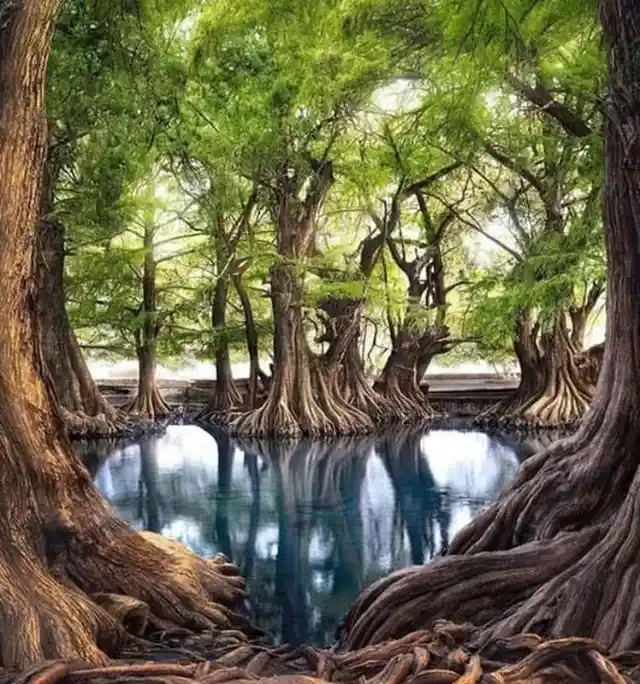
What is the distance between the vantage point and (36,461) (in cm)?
353

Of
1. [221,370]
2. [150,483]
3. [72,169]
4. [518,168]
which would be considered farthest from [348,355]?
[150,483]

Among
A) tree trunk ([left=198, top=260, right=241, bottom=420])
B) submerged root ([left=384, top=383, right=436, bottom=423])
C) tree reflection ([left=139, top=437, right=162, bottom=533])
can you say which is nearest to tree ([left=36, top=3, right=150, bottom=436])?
tree reflection ([left=139, top=437, right=162, bottom=533])

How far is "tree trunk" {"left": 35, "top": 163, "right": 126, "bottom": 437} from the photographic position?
12945 mm

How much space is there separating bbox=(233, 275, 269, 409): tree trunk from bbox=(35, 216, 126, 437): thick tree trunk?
357 cm

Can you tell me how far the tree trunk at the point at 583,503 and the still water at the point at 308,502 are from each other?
3.11 feet

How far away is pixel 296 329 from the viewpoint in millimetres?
15469

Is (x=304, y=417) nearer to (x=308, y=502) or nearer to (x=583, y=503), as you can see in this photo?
(x=308, y=502)

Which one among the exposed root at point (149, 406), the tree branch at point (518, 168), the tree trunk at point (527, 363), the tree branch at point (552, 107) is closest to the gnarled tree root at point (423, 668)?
the tree branch at point (552, 107)

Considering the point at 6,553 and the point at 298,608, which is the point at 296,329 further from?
the point at 6,553

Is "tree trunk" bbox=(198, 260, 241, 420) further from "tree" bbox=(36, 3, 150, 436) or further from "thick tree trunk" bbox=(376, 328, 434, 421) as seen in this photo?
"tree" bbox=(36, 3, 150, 436)

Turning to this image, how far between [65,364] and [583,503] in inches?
438

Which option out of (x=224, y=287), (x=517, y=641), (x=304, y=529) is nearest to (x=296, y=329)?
(x=224, y=287)

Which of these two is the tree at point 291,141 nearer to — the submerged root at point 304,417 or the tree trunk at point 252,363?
the submerged root at point 304,417

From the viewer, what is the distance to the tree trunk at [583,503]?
3.17 metres
